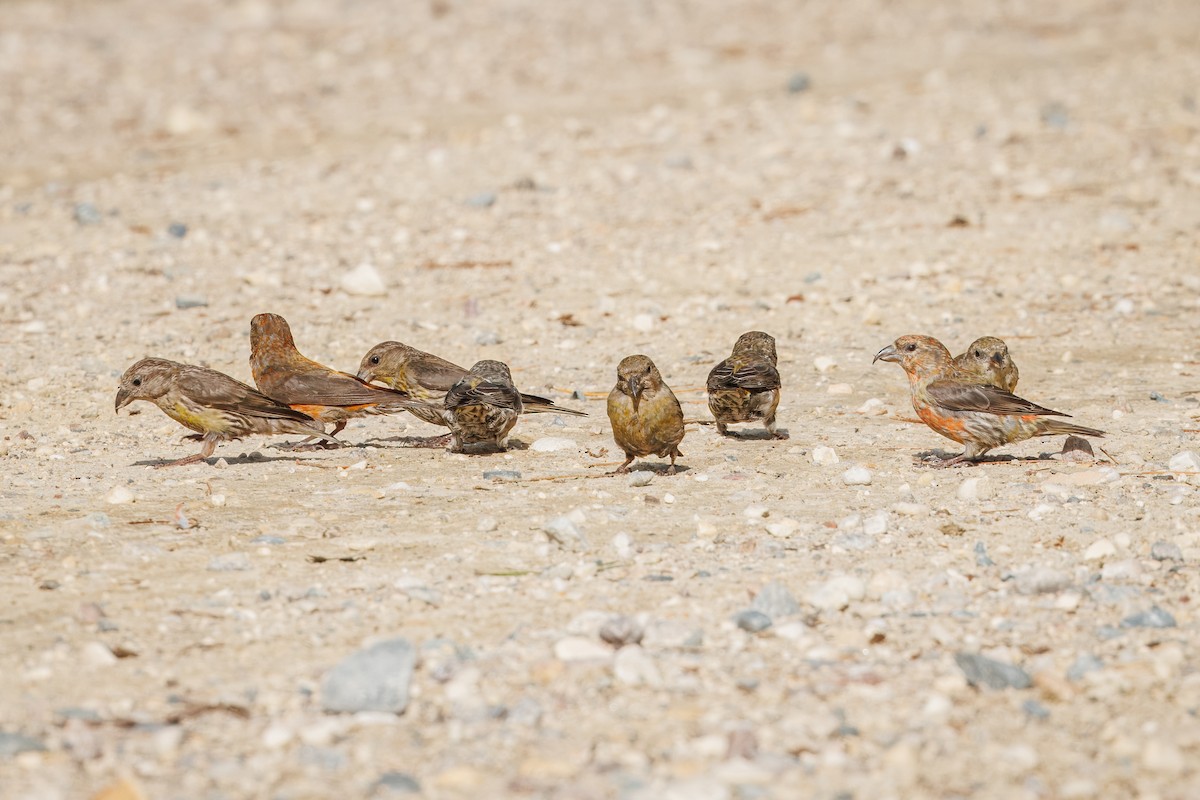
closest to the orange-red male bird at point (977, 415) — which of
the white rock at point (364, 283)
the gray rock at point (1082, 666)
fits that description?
the gray rock at point (1082, 666)

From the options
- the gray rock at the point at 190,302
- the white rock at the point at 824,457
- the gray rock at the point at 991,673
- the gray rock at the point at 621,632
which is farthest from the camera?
the gray rock at the point at 190,302

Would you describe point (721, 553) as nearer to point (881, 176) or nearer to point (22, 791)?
point (22, 791)

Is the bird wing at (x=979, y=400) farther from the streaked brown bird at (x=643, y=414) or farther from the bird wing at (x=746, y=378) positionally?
the streaked brown bird at (x=643, y=414)

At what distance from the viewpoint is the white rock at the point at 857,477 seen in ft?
25.8

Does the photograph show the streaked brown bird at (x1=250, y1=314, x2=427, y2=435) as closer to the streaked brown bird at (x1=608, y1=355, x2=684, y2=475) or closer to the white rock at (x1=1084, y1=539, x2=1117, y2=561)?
the streaked brown bird at (x1=608, y1=355, x2=684, y2=475)

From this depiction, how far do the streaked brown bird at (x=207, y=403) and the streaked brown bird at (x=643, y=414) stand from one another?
191 cm

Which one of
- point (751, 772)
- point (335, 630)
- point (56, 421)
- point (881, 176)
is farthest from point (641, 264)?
point (751, 772)

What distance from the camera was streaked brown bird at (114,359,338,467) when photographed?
8.59 m

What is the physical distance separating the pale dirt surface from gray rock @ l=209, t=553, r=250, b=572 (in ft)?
0.33

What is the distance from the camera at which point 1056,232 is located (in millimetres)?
13633

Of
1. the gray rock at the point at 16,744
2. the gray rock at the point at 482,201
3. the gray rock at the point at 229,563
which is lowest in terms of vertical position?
the gray rock at the point at 16,744

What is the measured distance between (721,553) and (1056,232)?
8.08m

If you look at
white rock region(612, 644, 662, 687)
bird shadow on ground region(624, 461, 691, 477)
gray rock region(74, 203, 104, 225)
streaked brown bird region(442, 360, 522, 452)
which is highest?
gray rock region(74, 203, 104, 225)

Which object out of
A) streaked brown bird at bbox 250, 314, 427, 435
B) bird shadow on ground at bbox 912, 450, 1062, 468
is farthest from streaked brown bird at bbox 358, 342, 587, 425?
bird shadow on ground at bbox 912, 450, 1062, 468
